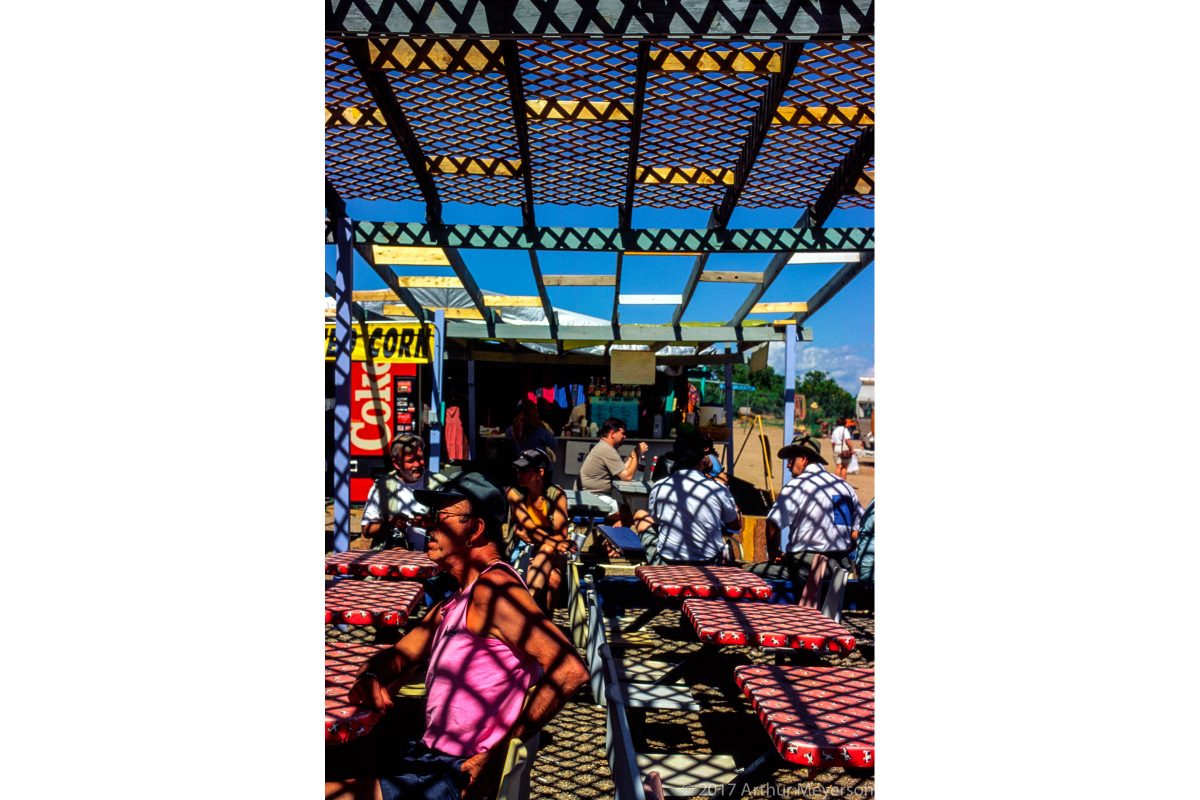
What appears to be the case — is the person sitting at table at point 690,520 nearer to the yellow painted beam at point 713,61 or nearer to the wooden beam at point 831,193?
the wooden beam at point 831,193

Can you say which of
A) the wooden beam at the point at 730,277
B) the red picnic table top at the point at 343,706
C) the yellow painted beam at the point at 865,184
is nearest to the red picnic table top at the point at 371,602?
the red picnic table top at the point at 343,706

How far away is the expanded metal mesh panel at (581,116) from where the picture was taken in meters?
3.16

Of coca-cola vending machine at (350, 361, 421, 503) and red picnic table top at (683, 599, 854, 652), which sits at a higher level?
coca-cola vending machine at (350, 361, 421, 503)

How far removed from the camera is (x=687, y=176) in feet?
16.1

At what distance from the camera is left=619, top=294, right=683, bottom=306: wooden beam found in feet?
31.1

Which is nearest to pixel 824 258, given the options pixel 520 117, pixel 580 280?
pixel 580 280

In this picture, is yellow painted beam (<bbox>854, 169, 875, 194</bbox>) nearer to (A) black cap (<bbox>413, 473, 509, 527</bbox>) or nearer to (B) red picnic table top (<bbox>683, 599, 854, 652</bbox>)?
→ (B) red picnic table top (<bbox>683, 599, 854, 652</bbox>)

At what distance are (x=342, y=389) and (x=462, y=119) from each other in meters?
1.98

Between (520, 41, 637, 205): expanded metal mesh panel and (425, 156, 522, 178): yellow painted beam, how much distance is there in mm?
170

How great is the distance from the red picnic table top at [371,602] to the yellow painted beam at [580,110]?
2428 mm

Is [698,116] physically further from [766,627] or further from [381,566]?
[381,566]

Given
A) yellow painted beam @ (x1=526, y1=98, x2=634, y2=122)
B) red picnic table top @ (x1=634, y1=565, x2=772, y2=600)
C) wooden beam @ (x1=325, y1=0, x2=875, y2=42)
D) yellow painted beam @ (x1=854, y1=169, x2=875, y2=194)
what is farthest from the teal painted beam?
wooden beam @ (x1=325, y1=0, x2=875, y2=42)
